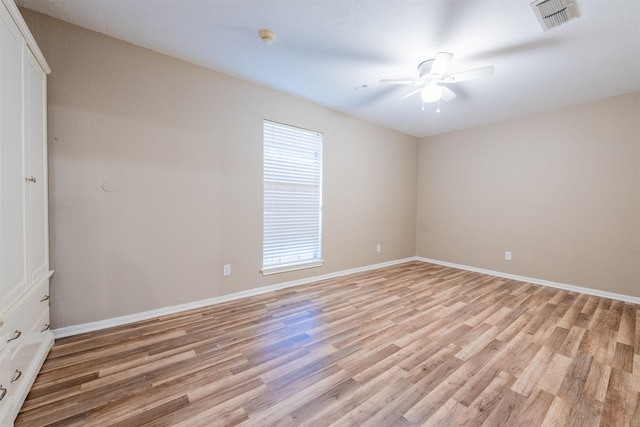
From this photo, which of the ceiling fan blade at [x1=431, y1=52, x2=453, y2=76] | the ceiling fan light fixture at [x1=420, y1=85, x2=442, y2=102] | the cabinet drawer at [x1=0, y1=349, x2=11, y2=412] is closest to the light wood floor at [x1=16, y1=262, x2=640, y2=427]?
the cabinet drawer at [x1=0, y1=349, x2=11, y2=412]

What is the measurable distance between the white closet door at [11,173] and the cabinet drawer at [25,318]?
7 cm

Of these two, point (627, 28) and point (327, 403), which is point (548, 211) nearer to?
point (627, 28)

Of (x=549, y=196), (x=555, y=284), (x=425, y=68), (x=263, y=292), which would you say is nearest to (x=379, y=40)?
(x=425, y=68)

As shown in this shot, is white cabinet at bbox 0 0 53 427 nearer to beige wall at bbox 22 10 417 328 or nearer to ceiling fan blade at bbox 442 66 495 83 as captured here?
beige wall at bbox 22 10 417 328

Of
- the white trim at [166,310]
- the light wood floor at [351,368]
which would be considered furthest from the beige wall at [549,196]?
the white trim at [166,310]

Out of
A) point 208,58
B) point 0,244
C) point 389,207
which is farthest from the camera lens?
point 389,207

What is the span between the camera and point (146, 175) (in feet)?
7.93

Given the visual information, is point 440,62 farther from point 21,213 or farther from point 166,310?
point 166,310

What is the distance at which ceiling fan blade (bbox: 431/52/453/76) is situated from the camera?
209 centimetres

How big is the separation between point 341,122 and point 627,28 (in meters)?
2.86

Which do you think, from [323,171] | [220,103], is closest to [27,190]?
[220,103]

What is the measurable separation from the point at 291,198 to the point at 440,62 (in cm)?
221

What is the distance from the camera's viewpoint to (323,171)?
3.77m

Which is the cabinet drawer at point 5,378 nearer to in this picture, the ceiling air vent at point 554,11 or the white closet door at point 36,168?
the white closet door at point 36,168
